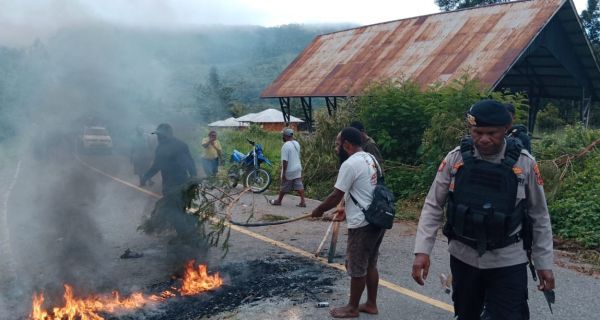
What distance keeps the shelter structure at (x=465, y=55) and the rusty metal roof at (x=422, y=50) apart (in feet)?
0.09

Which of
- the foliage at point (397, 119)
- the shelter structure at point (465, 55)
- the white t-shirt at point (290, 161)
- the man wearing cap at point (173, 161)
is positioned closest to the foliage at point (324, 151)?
the foliage at point (397, 119)

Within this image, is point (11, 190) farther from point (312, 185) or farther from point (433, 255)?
point (433, 255)

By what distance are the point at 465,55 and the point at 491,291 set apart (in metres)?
11.8

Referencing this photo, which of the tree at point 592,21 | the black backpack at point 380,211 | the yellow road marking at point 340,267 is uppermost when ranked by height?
the tree at point 592,21

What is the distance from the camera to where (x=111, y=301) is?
495cm

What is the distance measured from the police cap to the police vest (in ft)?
0.54

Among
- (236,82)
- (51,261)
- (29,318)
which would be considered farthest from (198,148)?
(29,318)

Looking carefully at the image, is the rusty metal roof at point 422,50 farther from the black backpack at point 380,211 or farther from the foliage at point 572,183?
the black backpack at point 380,211

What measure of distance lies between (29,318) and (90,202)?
Result: 17.2 ft

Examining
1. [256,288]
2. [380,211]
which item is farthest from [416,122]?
[380,211]

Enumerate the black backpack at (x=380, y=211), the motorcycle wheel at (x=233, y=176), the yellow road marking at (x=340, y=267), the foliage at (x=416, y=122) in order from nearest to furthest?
the black backpack at (x=380, y=211)
the yellow road marking at (x=340, y=267)
the motorcycle wheel at (x=233, y=176)
the foliage at (x=416, y=122)

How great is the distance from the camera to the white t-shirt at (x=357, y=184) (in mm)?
4449

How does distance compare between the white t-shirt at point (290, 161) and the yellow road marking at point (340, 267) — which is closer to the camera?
the yellow road marking at point (340, 267)

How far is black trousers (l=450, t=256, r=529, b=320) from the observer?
10.1 feet
